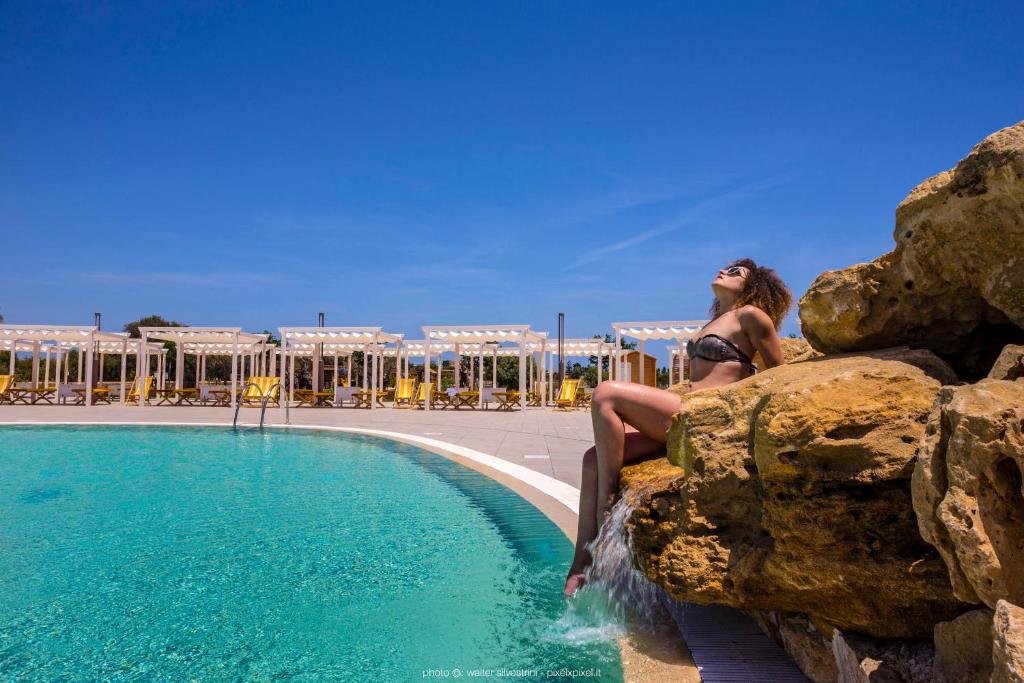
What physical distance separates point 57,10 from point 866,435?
1715 cm

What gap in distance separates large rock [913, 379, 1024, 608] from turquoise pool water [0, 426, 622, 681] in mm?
1233

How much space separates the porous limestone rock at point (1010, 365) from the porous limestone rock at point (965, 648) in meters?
0.47

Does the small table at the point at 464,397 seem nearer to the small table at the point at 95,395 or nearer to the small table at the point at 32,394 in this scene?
the small table at the point at 95,395

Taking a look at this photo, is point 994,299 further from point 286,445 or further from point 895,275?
point 286,445

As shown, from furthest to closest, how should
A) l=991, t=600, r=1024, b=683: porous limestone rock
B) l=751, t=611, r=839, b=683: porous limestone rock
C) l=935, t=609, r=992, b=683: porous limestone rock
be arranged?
l=751, t=611, r=839, b=683: porous limestone rock < l=935, t=609, r=992, b=683: porous limestone rock < l=991, t=600, r=1024, b=683: porous limestone rock

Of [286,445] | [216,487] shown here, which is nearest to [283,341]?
[286,445]

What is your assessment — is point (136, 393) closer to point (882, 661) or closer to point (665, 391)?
point (665, 391)

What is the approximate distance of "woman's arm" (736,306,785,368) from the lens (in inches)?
105

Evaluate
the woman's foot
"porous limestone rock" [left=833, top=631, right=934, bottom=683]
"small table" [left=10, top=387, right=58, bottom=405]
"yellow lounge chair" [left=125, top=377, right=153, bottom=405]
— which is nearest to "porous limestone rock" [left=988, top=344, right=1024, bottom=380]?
"porous limestone rock" [left=833, top=631, right=934, bottom=683]

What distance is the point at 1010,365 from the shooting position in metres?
1.32

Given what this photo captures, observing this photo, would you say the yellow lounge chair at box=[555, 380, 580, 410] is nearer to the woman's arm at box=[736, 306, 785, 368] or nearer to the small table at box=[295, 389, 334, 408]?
the small table at box=[295, 389, 334, 408]

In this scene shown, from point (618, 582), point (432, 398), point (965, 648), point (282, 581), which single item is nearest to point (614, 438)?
point (618, 582)

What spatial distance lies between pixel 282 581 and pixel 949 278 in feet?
10.1

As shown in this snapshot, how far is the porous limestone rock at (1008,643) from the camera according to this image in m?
0.91
